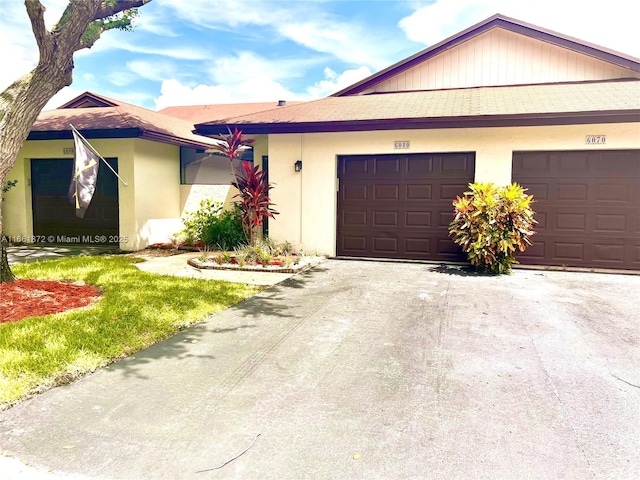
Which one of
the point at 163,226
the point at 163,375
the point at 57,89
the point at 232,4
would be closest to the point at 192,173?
the point at 163,226

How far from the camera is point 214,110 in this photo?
2248cm

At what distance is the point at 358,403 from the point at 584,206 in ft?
26.4

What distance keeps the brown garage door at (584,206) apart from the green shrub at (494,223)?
1016 millimetres

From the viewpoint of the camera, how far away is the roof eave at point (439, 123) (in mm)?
8133

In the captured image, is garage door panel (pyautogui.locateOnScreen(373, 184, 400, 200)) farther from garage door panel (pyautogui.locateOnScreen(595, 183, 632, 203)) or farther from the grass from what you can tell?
the grass

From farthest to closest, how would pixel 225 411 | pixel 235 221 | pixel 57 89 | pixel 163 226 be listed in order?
pixel 163 226
pixel 235 221
pixel 57 89
pixel 225 411

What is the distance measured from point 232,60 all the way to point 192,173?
25.7 feet

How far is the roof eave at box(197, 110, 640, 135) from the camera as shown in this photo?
26.7ft

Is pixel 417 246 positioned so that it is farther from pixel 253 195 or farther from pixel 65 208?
pixel 65 208

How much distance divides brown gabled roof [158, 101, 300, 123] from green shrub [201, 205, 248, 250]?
1105 centimetres

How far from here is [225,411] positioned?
3.05m

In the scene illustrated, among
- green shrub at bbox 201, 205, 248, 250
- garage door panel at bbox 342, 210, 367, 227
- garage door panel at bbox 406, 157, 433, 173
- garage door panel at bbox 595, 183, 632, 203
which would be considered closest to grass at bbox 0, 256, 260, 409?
green shrub at bbox 201, 205, 248, 250

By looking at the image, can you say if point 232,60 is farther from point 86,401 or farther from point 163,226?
point 86,401

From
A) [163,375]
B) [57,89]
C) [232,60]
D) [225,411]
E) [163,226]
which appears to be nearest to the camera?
[225,411]
